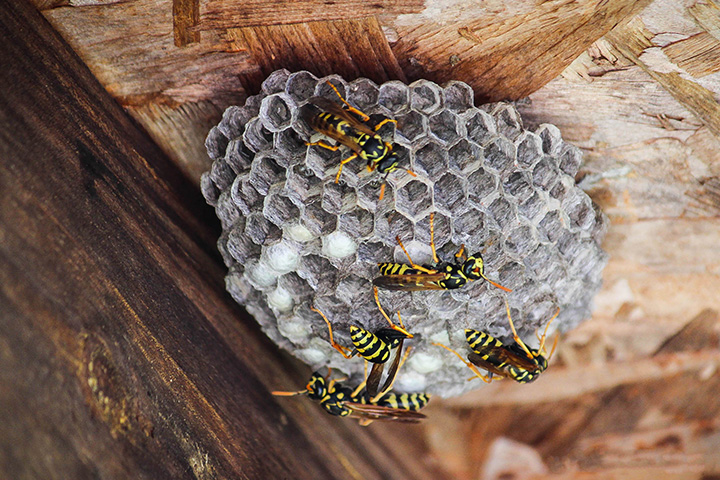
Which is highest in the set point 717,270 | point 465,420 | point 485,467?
point 717,270

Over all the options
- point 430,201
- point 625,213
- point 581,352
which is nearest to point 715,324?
point 581,352

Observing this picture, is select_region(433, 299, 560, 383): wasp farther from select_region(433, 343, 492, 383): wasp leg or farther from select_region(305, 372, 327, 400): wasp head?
select_region(305, 372, 327, 400): wasp head

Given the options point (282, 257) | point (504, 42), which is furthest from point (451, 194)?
point (282, 257)

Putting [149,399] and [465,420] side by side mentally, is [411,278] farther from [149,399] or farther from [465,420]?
[465,420]

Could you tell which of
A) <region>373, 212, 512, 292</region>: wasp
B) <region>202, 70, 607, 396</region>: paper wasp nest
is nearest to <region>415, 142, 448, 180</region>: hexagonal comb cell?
<region>202, 70, 607, 396</region>: paper wasp nest

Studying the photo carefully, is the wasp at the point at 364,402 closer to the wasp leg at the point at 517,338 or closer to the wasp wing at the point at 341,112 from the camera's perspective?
the wasp leg at the point at 517,338

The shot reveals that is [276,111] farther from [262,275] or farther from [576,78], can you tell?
[576,78]

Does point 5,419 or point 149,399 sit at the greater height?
point 5,419
